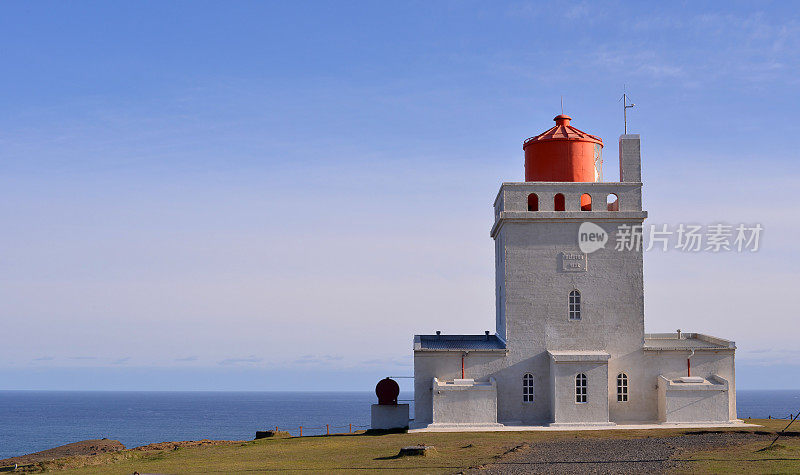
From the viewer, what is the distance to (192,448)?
3016 cm

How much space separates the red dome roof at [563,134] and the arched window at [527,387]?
9225 millimetres

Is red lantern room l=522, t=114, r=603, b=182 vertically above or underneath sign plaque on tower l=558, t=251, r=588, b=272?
above

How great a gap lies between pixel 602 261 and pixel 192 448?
652 inches

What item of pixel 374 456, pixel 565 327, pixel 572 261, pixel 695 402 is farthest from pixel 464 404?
pixel 695 402

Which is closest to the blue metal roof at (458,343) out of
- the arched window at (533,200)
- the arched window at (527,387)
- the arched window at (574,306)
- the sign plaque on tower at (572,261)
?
the arched window at (527,387)

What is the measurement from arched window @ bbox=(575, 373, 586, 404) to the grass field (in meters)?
1.93

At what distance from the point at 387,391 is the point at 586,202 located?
10665 millimetres

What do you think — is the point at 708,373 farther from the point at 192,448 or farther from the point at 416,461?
the point at 192,448

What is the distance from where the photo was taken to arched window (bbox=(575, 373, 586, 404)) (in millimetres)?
30438

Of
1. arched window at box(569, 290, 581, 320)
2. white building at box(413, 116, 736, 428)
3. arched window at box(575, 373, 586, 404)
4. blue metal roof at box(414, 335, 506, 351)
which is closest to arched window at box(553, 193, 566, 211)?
white building at box(413, 116, 736, 428)

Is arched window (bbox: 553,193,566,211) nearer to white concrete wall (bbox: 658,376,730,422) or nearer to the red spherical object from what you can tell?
white concrete wall (bbox: 658,376,730,422)

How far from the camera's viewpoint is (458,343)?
32.9 metres

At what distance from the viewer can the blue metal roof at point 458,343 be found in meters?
31.6

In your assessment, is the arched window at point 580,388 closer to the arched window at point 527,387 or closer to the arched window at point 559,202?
the arched window at point 527,387
